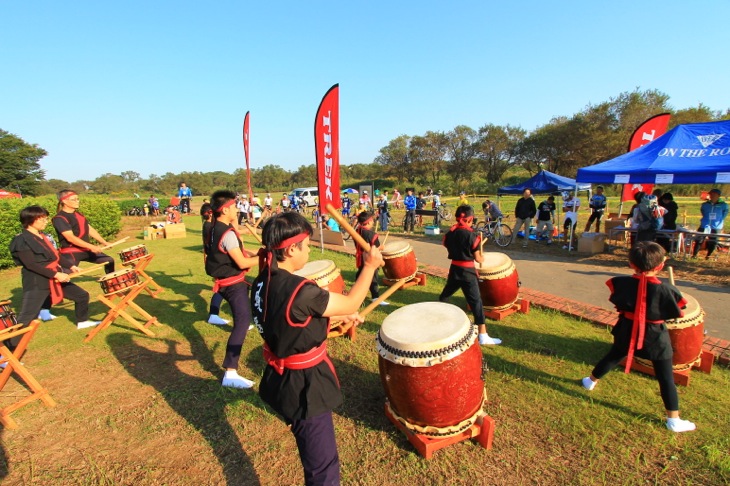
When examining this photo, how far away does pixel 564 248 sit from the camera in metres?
9.73

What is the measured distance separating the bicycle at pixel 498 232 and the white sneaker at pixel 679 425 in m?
8.06

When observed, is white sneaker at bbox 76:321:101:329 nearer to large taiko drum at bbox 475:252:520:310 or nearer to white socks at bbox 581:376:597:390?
large taiko drum at bbox 475:252:520:310

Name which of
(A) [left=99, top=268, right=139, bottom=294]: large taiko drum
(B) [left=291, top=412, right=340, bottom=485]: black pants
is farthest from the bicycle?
(B) [left=291, top=412, right=340, bottom=485]: black pants

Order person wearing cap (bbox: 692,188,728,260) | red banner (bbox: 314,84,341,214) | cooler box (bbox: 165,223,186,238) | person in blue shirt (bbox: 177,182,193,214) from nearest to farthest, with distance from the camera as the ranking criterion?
red banner (bbox: 314,84,341,214), person wearing cap (bbox: 692,188,728,260), cooler box (bbox: 165,223,186,238), person in blue shirt (bbox: 177,182,193,214)

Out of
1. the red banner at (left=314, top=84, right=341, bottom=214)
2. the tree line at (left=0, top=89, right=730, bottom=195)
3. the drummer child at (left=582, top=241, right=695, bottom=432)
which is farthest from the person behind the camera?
the tree line at (left=0, top=89, right=730, bottom=195)

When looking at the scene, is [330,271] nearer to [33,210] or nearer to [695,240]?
[33,210]

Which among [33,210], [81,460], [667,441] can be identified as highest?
[33,210]

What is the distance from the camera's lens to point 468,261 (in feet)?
13.4

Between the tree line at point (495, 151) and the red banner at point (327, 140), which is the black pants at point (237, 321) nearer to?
the red banner at point (327, 140)

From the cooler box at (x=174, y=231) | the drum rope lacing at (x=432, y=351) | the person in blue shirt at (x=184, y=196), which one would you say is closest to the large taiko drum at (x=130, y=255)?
the drum rope lacing at (x=432, y=351)

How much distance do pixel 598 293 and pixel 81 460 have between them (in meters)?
6.71

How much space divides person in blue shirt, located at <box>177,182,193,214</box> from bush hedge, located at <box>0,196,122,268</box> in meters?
5.77

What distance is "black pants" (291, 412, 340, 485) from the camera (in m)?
1.85

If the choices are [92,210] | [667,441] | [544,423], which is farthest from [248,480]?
[92,210]
